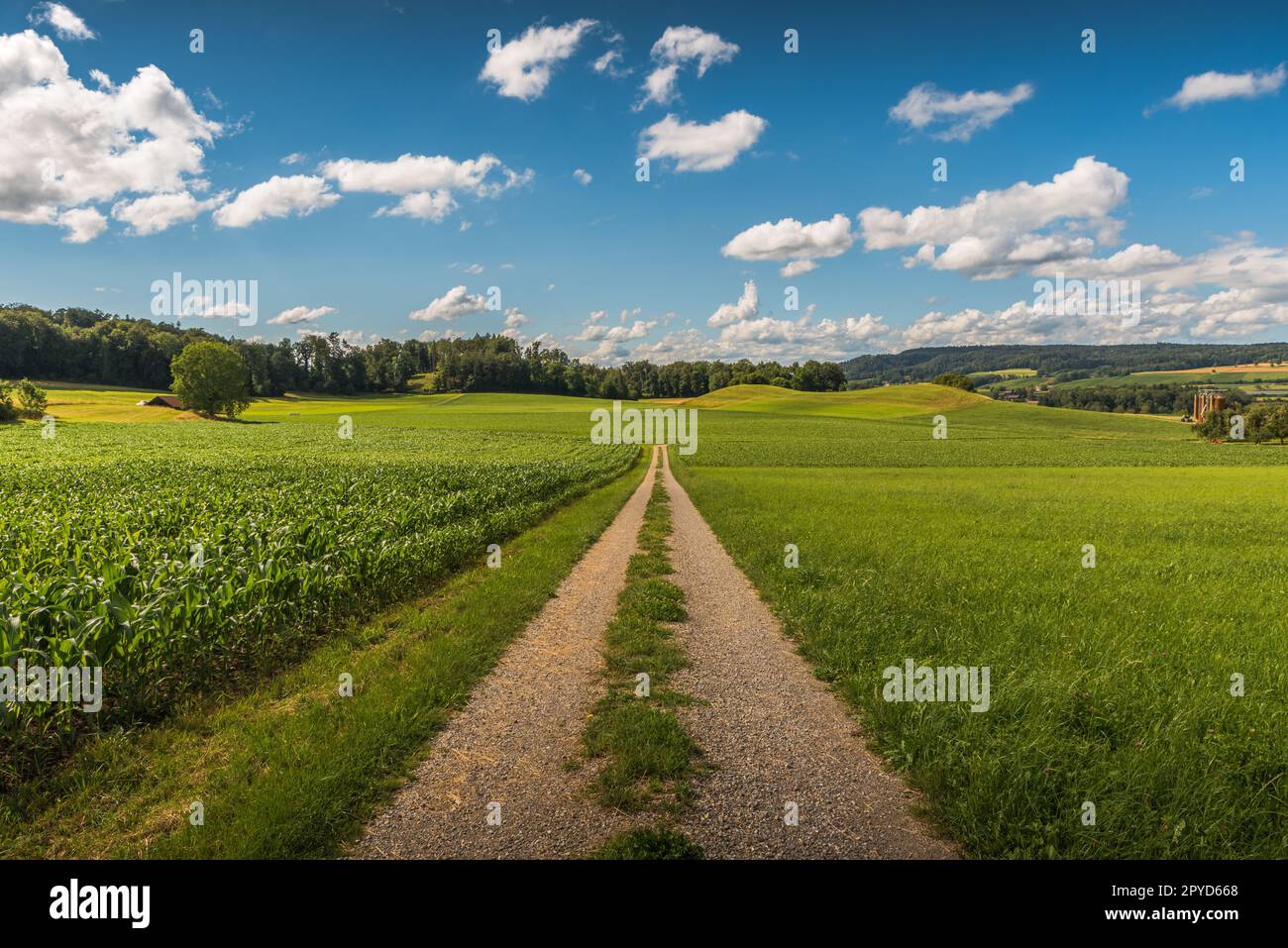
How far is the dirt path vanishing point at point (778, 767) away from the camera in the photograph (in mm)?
4297

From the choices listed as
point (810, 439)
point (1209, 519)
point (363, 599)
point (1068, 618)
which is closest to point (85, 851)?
point (363, 599)

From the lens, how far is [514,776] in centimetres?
520

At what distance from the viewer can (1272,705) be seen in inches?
241

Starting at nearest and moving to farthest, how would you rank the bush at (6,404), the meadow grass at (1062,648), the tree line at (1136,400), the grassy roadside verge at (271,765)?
the grassy roadside verge at (271,765) < the meadow grass at (1062,648) < the bush at (6,404) < the tree line at (1136,400)

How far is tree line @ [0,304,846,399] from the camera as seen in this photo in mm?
120250

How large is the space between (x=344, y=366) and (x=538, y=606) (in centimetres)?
15506

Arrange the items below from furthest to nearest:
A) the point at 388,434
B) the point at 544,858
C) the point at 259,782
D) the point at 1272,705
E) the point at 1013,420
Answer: the point at 1013,420 → the point at 388,434 → the point at 1272,705 → the point at 259,782 → the point at 544,858

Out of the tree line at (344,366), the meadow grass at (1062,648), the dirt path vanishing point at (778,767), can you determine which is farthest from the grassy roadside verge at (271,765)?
the tree line at (344,366)

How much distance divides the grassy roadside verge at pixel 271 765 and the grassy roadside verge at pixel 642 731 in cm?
168

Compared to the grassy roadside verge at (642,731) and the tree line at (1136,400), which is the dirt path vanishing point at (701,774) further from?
the tree line at (1136,400)

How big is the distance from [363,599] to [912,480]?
3263 cm

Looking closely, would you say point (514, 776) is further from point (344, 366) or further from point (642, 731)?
point (344, 366)

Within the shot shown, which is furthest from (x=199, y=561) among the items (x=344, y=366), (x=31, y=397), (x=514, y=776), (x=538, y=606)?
(x=344, y=366)
